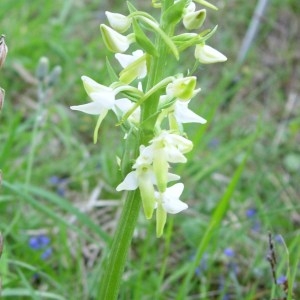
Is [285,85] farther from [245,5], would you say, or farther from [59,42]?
[59,42]

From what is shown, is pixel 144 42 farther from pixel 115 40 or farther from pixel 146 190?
pixel 146 190

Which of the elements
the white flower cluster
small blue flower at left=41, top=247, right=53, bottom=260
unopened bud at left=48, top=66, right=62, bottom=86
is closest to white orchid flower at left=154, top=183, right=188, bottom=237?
the white flower cluster

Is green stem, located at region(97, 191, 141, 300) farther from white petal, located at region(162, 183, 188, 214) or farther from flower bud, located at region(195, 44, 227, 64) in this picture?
flower bud, located at region(195, 44, 227, 64)

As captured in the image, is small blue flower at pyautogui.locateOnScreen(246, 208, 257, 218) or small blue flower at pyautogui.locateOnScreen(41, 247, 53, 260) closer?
small blue flower at pyautogui.locateOnScreen(41, 247, 53, 260)

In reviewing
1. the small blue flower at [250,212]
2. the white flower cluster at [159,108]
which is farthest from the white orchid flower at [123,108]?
the small blue flower at [250,212]

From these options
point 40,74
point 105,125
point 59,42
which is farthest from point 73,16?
point 40,74

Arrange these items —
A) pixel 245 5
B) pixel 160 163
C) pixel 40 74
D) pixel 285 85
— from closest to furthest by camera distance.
A: pixel 160 163, pixel 40 74, pixel 285 85, pixel 245 5
